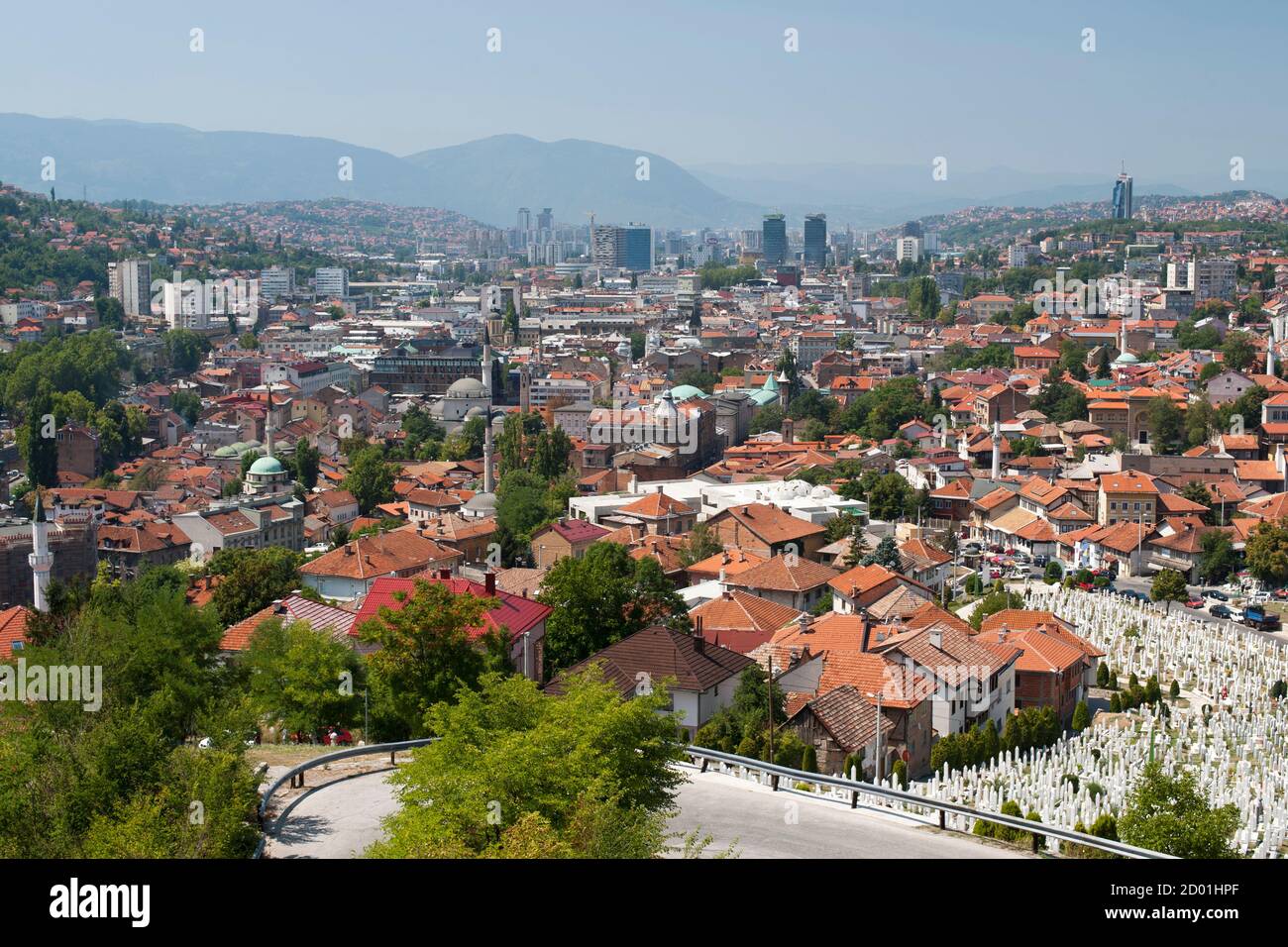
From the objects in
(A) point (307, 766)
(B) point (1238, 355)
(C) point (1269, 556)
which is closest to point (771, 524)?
(C) point (1269, 556)

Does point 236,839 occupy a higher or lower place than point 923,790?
higher

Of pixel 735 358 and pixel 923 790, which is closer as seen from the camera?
pixel 923 790

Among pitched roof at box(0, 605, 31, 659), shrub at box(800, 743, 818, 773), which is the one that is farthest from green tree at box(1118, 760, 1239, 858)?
pitched roof at box(0, 605, 31, 659)

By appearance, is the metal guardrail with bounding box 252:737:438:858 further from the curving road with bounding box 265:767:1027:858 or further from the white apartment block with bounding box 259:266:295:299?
the white apartment block with bounding box 259:266:295:299

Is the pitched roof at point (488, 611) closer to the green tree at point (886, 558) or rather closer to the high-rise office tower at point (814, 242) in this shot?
the green tree at point (886, 558)

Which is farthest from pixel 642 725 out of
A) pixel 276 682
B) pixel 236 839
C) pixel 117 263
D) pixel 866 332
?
pixel 117 263

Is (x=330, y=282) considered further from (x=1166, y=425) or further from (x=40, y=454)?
(x=1166, y=425)
